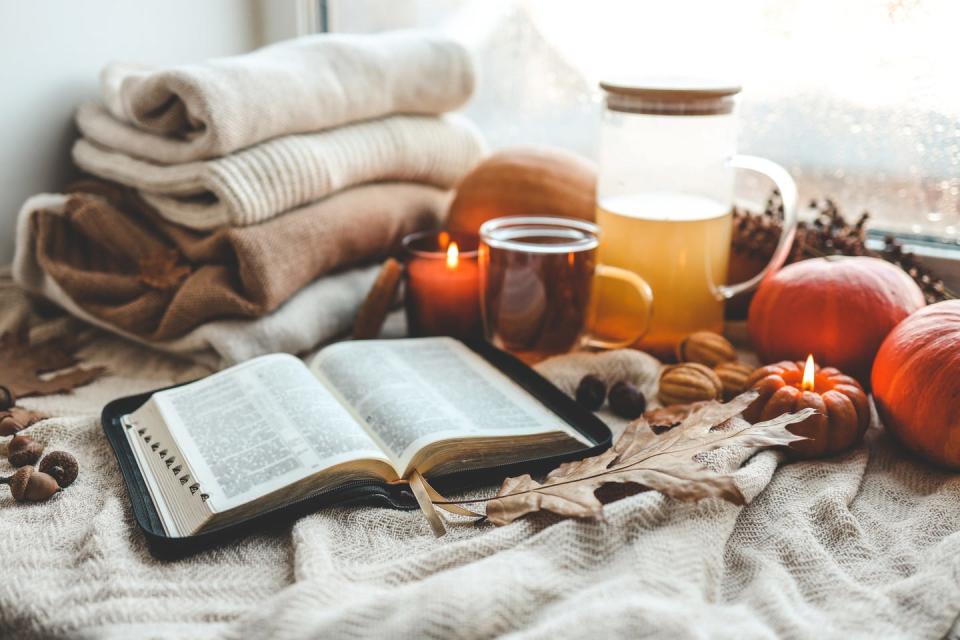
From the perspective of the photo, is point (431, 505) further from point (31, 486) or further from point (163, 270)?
point (163, 270)

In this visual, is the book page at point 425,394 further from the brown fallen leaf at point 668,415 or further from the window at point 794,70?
the window at point 794,70

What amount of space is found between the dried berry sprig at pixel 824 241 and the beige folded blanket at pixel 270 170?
1.51 ft

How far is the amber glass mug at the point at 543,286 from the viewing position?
969 millimetres

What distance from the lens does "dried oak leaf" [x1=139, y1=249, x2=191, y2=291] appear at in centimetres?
99

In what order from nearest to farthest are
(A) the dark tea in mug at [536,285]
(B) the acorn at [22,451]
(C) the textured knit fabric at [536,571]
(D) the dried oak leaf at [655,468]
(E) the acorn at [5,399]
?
(C) the textured knit fabric at [536,571] → (D) the dried oak leaf at [655,468] → (B) the acorn at [22,451] → (E) the acorn at [5,399] → (A) the dark tea in mug at [536,285]

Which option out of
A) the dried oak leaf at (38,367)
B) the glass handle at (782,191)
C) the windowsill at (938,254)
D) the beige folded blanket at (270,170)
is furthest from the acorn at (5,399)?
the windowsill at (938,254)

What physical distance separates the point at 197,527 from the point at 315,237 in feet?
1.50

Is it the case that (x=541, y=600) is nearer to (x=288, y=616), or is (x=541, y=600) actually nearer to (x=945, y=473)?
(x=288, y=616)

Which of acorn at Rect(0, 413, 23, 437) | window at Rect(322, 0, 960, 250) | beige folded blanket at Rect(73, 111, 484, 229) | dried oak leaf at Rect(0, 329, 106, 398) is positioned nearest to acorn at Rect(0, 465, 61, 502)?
acorn at Rect(0, 413, 23, 437)

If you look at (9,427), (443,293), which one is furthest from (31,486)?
(443,293)

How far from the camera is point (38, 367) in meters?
0.98

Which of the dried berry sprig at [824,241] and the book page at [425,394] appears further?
the dried berry sprig at [824,241]

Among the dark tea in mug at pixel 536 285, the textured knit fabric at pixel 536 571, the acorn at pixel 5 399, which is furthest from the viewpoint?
the dark tea in mug at pixel 536 285

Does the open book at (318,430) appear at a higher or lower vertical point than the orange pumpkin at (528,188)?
lower
